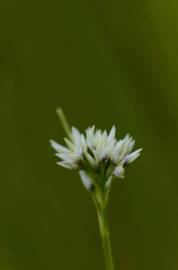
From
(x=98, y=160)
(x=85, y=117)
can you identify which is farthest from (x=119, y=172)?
(x=85, y=117)

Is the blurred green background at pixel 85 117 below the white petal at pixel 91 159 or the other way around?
the other way around

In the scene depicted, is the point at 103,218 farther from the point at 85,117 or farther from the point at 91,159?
the point at 85,117

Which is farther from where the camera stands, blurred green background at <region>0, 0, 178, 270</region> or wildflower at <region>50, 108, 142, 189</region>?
blurred green background at <region>0, 0, 178, 270</region>

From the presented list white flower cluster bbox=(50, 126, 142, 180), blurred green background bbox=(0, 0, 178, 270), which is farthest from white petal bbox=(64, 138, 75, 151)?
blurred green background bbox=(0, 0, 178, 270)

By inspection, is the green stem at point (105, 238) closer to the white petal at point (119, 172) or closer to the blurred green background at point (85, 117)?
the white petal at point (119, 172)

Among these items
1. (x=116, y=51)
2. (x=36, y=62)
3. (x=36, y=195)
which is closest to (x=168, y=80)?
(x=116, y=51)

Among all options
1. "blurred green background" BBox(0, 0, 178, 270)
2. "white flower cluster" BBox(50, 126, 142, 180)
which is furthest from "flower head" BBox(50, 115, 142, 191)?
"blurred green background" BBox(0, 0, 178, 270)

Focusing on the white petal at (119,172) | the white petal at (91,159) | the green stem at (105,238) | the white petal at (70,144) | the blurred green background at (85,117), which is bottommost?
the green stem at (105,238)

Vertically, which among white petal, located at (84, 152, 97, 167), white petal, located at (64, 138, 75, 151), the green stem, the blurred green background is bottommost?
the green stem

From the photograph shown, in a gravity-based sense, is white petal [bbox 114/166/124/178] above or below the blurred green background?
below

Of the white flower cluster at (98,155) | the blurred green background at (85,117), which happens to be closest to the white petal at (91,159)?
the white flower cluster at (98,155)

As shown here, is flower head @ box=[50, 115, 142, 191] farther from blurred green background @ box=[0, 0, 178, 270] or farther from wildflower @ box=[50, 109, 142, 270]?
blurred green background @ box=[0, 0, 178, 270]
